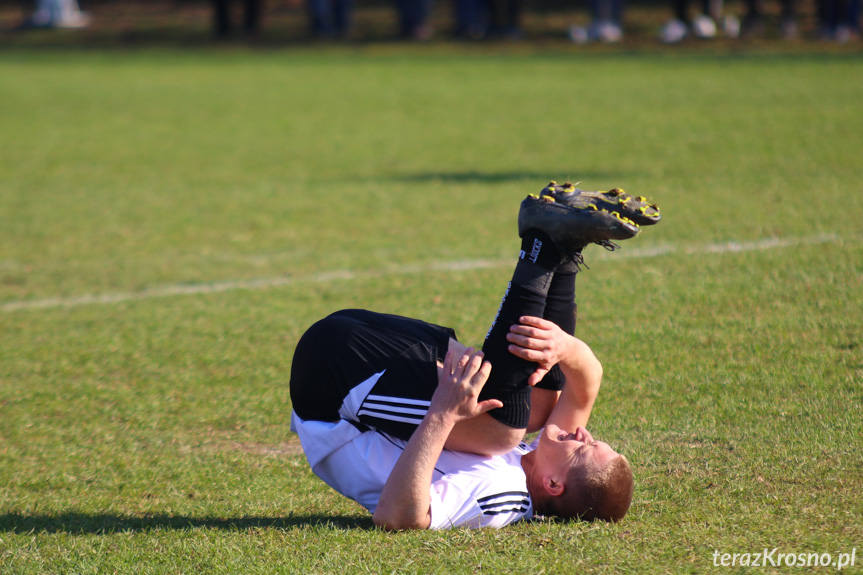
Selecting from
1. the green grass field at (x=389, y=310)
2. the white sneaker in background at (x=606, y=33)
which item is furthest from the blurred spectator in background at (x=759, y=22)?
the green grass field at (x=389, y=310)

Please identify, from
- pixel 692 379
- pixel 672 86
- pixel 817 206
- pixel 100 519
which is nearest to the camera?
pixel 100 519

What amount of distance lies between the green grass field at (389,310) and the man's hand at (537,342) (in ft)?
1.78

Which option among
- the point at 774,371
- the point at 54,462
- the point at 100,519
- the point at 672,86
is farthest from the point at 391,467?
the point at 672,86

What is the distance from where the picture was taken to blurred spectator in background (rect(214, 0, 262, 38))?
94.5 ft

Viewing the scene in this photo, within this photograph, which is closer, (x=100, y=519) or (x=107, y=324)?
(x=100, y=519)

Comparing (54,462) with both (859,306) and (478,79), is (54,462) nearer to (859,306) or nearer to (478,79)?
(859,306)

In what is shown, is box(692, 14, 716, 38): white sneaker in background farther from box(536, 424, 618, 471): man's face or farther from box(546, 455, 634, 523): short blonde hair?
box(546, 455, 634, 523): short blonde hair

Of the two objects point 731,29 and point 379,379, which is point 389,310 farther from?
point 731,29

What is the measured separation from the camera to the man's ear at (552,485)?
10.7 feet

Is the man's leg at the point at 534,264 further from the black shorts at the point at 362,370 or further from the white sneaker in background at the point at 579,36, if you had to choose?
the white sneaker in background at the point at 579,36

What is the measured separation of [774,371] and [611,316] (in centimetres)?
117

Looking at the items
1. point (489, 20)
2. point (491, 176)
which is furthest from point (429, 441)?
point (489, 20)

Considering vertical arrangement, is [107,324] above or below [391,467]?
below

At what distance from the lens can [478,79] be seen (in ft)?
63.2
